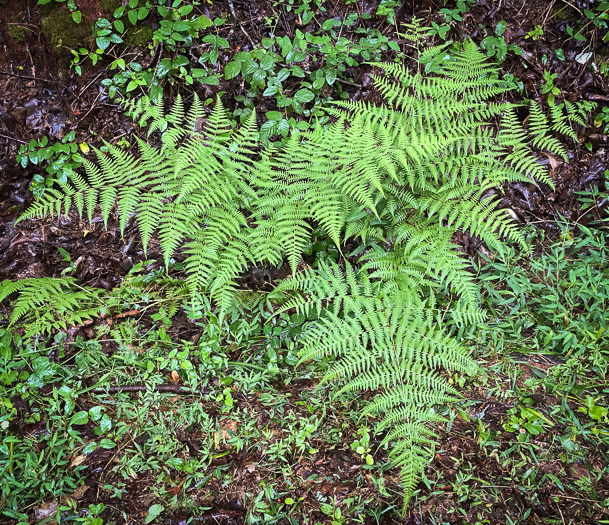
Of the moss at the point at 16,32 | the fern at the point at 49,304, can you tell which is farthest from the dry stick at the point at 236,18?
the fern at the point at 49,304

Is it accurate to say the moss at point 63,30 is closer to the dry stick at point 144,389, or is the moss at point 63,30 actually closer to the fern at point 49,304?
the fern at point 49,304

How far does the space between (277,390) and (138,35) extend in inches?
141

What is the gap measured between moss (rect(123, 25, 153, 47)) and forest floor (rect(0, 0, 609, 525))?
0.28 ft

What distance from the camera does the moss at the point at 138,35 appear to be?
3838 millimetres

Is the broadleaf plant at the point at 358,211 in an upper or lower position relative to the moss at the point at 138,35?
lower

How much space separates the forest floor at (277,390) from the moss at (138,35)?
85 mm

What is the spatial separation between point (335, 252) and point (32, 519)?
2.85 metres

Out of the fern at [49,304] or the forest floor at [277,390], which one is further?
the fern at [49,304]

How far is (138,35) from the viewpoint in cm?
384

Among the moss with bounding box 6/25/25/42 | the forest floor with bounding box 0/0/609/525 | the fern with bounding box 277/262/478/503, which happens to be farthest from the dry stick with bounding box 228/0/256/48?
the fern with bounding box 277/262/478/503

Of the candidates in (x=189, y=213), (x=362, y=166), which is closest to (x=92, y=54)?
(x=189, y=213)

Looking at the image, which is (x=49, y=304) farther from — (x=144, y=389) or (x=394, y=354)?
(x=394, y=354)

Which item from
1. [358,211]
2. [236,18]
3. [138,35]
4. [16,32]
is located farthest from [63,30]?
[358,211]

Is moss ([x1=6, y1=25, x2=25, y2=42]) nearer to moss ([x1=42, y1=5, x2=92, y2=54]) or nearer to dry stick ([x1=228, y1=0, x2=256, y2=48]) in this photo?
moss ([x1=42, y1=5, x2=92, y2=54])
